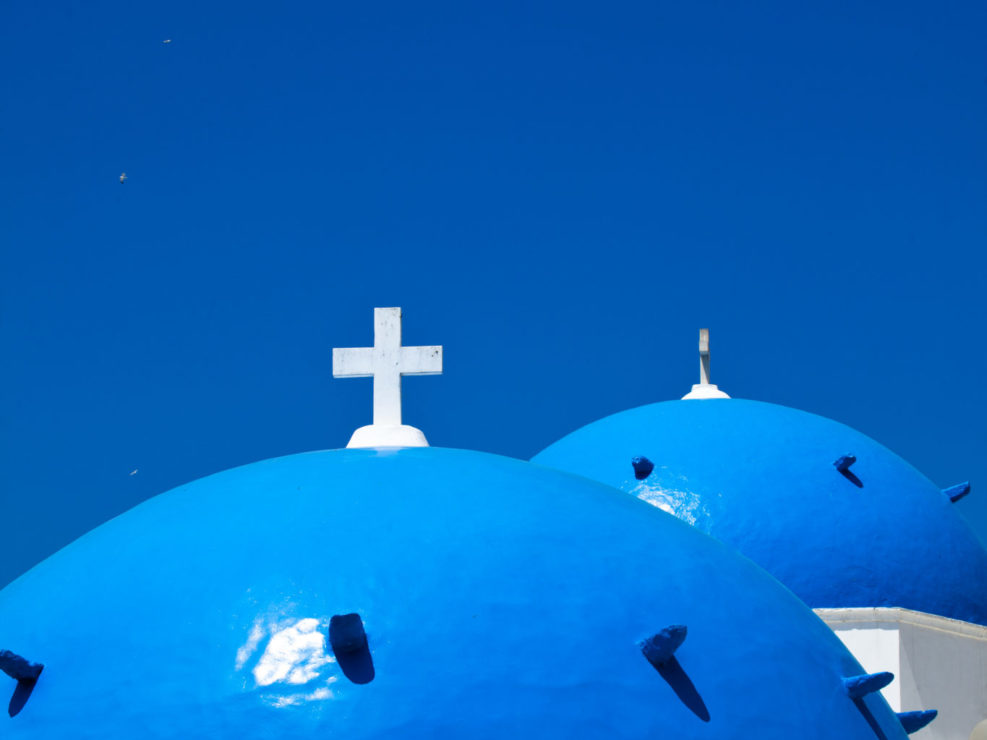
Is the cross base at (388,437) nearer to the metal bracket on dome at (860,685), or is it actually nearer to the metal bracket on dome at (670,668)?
the metal bracket on dome at (670,668)

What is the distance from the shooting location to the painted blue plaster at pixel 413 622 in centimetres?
539

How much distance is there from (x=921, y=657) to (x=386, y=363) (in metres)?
7.32

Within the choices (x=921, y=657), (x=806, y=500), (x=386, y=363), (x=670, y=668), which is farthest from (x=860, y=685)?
(x=806, y=500)

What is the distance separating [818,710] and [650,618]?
104 centimetres

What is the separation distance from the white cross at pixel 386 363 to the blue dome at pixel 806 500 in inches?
238

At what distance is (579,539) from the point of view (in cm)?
632

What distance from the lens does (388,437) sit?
24.9 feet

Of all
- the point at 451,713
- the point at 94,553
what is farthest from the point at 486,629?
the point at 94,553

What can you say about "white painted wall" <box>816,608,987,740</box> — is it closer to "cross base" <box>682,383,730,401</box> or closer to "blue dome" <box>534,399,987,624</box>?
"blue dome" <box>534,399,987,624</box>

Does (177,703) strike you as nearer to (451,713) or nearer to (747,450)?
(451,713)

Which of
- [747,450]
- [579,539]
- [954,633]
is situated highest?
[747,450]

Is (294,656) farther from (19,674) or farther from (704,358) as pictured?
(704,358)

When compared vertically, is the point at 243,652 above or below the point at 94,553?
below

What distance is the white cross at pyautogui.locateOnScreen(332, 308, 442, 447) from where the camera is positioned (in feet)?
25.5
